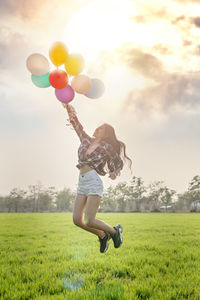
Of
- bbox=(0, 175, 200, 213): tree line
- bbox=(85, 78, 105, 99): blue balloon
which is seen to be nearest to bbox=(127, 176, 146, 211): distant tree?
bbox=(0, 175, 200, 213): tree line

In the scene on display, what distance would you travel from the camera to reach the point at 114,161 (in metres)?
4.95

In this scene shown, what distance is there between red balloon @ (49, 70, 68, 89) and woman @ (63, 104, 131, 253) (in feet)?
1.55

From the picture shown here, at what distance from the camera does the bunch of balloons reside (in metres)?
5.14

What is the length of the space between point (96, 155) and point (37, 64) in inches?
78.7

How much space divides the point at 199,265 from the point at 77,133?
116 inches

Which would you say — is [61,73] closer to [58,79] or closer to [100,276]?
[58,79]

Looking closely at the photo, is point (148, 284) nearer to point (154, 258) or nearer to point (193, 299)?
point (193, 299)

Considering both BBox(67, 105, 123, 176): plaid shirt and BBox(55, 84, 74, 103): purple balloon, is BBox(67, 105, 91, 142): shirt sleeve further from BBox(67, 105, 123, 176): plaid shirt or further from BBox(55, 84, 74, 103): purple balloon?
BBox(55, 84, 74, 103): purple balloon

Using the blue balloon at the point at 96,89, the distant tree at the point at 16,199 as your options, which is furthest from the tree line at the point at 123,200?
the blue balloon at the point at 96,89

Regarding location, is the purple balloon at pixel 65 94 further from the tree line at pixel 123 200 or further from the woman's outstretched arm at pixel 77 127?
the tree line at pixel 123 200

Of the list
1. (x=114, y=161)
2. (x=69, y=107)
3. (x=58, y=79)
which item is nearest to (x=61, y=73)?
(x=58, y=79)

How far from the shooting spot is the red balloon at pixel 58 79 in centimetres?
511

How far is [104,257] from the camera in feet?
17.1

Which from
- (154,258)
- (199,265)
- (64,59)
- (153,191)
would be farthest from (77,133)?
(153,191)
